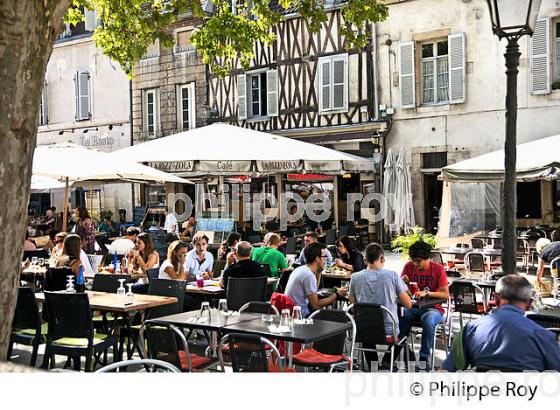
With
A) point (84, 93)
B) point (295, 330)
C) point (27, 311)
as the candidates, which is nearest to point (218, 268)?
point (27, 311)

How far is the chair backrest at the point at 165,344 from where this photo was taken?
5133 mm

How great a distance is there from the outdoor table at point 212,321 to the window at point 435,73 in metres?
12.7

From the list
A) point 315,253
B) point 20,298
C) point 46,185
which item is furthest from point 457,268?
point 46,185

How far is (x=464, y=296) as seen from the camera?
7.59 m

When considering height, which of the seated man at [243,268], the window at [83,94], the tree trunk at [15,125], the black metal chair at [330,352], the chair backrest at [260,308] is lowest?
the black metal chair at [330,352]

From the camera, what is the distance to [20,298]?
21.8 ft

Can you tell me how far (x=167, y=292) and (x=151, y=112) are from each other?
58.4 feet

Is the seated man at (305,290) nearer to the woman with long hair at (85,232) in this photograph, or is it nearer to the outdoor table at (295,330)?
the outdoor table at (295,330)

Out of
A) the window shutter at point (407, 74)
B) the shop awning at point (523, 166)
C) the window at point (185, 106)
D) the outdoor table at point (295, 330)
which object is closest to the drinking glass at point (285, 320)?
the outdoor table at point (295, 330)

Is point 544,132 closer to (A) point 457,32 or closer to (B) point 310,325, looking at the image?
(A) point 457,32

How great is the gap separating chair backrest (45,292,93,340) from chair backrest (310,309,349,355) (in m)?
2.03

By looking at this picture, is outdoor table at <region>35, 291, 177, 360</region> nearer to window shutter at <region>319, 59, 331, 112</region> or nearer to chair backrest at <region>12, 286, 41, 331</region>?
chair backrest at <region>12, 286, 41, 331</region>

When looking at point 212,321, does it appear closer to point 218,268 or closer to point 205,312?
point 205,312
